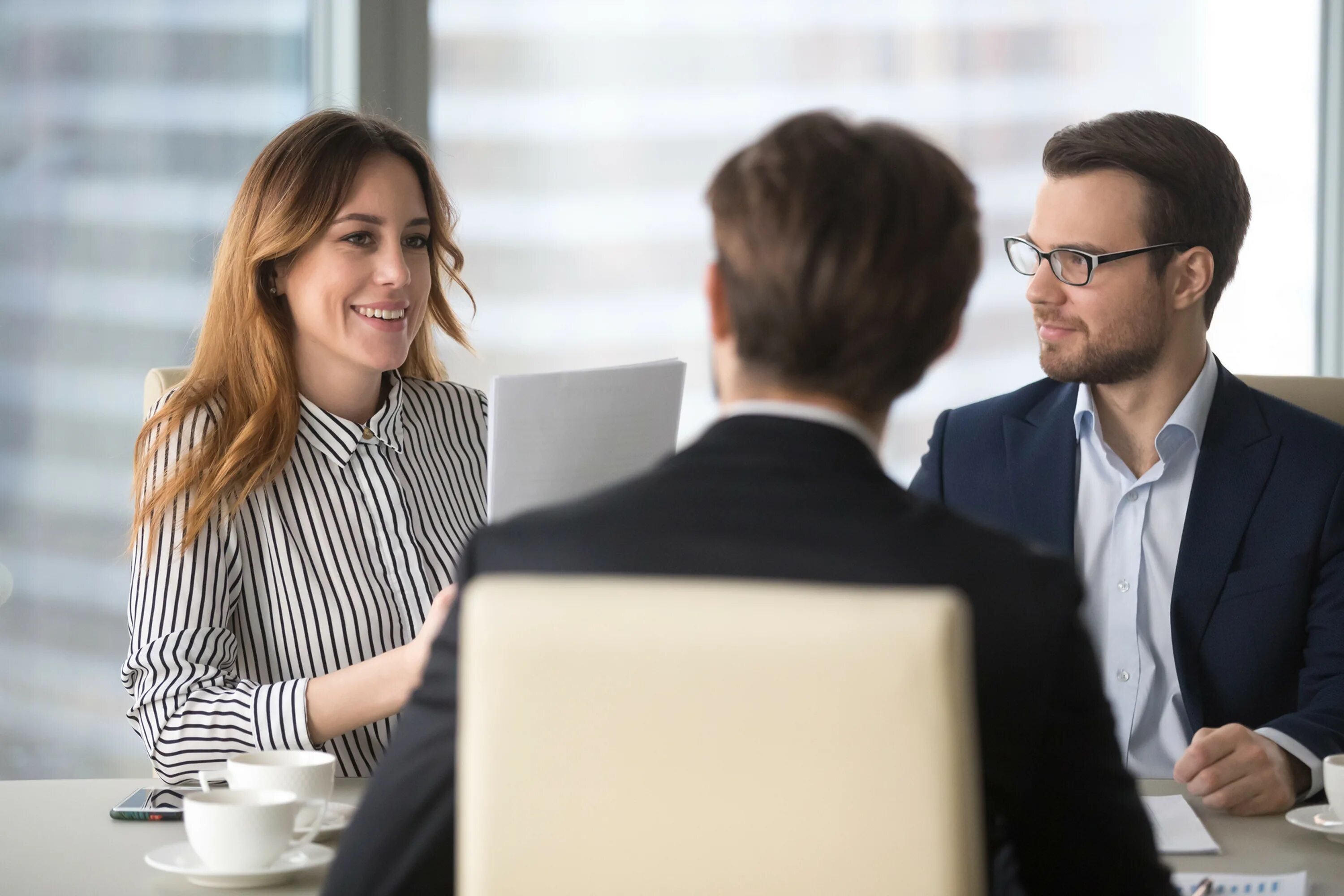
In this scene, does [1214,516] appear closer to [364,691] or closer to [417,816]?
[364,691]

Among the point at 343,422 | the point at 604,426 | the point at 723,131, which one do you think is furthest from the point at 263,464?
the point at 723,131

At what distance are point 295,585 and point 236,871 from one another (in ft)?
2.42

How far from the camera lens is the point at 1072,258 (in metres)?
2.03

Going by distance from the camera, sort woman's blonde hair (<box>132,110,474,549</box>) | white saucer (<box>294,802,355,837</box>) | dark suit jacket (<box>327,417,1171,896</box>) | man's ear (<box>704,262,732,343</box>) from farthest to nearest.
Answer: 1. woman's blonde hair (<box>132,110,474,549</box>)
2. white saucer (<box>294,802,355,837</box>)
3. man's ear (<box>704,262,732,343</box>)
4. dark suit jacket (<box>327,417,1171,896</box>)

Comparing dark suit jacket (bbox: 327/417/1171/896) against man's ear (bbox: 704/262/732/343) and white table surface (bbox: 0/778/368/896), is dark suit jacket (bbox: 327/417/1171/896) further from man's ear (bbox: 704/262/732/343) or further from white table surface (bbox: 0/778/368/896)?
white table surface (bbox: 0/778/368/896)

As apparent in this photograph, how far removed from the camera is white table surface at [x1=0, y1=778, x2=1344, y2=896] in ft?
3.87

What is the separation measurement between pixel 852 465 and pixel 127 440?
234 centimetres

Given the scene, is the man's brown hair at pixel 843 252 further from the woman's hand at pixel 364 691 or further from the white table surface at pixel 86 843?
the woman's hand at pixel 364 691

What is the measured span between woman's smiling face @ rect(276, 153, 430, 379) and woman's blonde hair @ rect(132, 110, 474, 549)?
22 millimetres

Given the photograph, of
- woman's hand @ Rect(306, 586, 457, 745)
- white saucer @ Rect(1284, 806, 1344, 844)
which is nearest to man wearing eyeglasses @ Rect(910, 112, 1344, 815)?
white saucer @ Rect(1284, 806, 1344, 844)

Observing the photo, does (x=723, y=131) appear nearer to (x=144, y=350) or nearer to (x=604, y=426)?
(x=144, y=350)

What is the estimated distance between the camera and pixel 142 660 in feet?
5.66

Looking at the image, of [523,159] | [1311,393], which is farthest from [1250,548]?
[523,159]

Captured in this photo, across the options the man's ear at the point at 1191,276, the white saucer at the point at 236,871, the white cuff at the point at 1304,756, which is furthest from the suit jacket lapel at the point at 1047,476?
the white saucer at the point at 236,871
